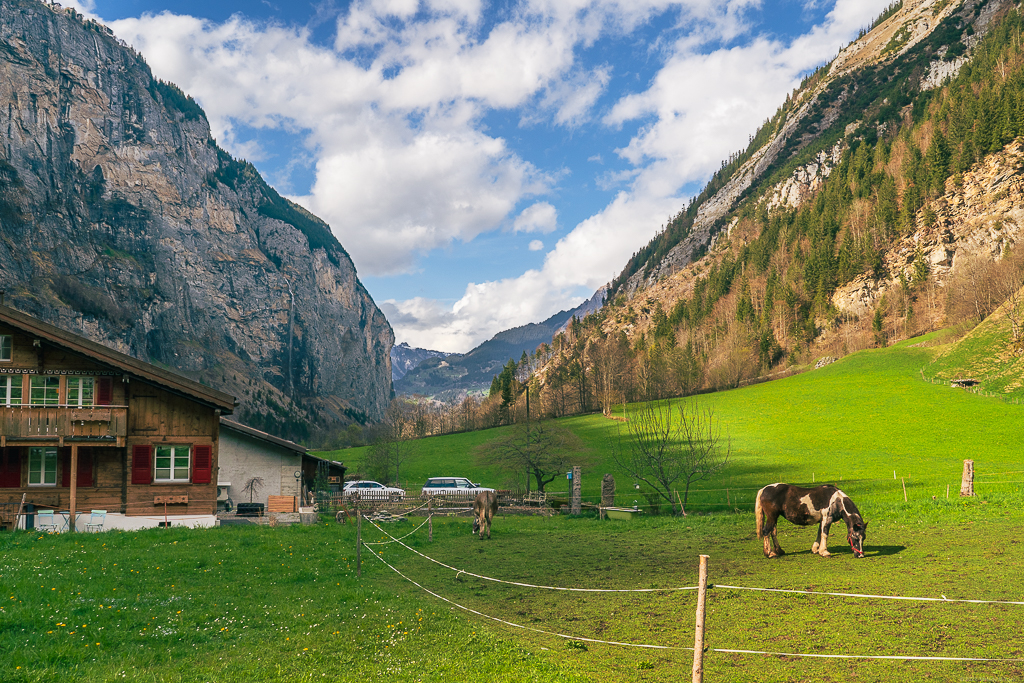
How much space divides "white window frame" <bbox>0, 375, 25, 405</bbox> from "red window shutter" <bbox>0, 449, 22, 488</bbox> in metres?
2.46

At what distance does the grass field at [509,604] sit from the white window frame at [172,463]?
670cm

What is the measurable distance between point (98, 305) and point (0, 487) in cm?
16335

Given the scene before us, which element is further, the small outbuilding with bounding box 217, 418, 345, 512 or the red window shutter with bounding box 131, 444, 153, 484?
the small outbuilding with bounding box 217, 418, 345, 512

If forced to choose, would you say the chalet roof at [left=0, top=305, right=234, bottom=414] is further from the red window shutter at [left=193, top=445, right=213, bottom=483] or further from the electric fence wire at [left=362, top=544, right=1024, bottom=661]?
the electric fence wire at [left=362, top=544, right=1024, bottom=661]

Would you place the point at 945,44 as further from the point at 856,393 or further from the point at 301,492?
the point at 301,492

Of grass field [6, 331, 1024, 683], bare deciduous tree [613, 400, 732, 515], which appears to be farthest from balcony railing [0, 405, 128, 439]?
bare deciduous tree [613, 400, 732, 515]

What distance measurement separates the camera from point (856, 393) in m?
72.9

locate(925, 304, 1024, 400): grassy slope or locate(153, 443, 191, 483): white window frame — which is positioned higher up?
locate(925, 304, 1024, 400): grassy slope

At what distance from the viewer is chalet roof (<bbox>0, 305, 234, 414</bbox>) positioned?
2947cm

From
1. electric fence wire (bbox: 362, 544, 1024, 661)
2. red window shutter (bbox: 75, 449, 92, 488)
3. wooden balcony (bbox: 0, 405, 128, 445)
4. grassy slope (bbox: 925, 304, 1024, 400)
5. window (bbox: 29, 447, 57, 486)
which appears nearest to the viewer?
electric fence wire (bbox: 362, 544, 1024, 661)

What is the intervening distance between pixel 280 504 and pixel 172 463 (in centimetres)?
770

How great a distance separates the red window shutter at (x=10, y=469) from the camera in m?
29.7

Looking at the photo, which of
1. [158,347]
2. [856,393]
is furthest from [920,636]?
[158,347]

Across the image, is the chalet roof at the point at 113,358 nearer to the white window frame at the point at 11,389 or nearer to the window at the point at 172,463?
the white window frame at the point at 11,389
